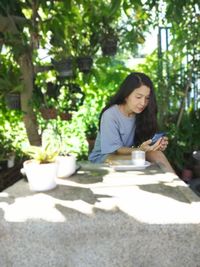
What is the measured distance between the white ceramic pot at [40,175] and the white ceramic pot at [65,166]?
0.16m

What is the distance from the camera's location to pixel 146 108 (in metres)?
2.68

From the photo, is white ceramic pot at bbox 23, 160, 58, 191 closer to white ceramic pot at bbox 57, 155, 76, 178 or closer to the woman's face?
white ceramic pot at bbox 57, 155, 76, 178

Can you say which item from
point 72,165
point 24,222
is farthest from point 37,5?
point 24,222

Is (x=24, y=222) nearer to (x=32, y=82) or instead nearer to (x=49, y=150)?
(x=49, y=150)

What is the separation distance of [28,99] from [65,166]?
1.74 meters

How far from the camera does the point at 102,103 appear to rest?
5.36 metres

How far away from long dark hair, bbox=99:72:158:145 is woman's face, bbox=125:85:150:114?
30mm

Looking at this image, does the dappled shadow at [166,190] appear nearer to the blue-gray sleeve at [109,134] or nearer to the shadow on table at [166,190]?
the shadow on table at [166,190]

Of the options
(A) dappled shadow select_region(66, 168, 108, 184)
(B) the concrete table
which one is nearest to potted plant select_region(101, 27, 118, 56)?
(A) dappled shadow select_region(66, 168, 108, 184)

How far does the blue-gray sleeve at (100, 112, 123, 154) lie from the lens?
8.26ft

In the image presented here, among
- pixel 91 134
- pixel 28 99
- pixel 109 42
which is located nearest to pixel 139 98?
pixel 28 99

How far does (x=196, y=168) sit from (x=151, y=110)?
5.40ft

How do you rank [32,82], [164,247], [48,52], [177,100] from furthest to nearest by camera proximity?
[177,100] → [48,52] → [32,82] → [164,247]

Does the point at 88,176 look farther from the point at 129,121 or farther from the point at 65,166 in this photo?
the point at 129,121
